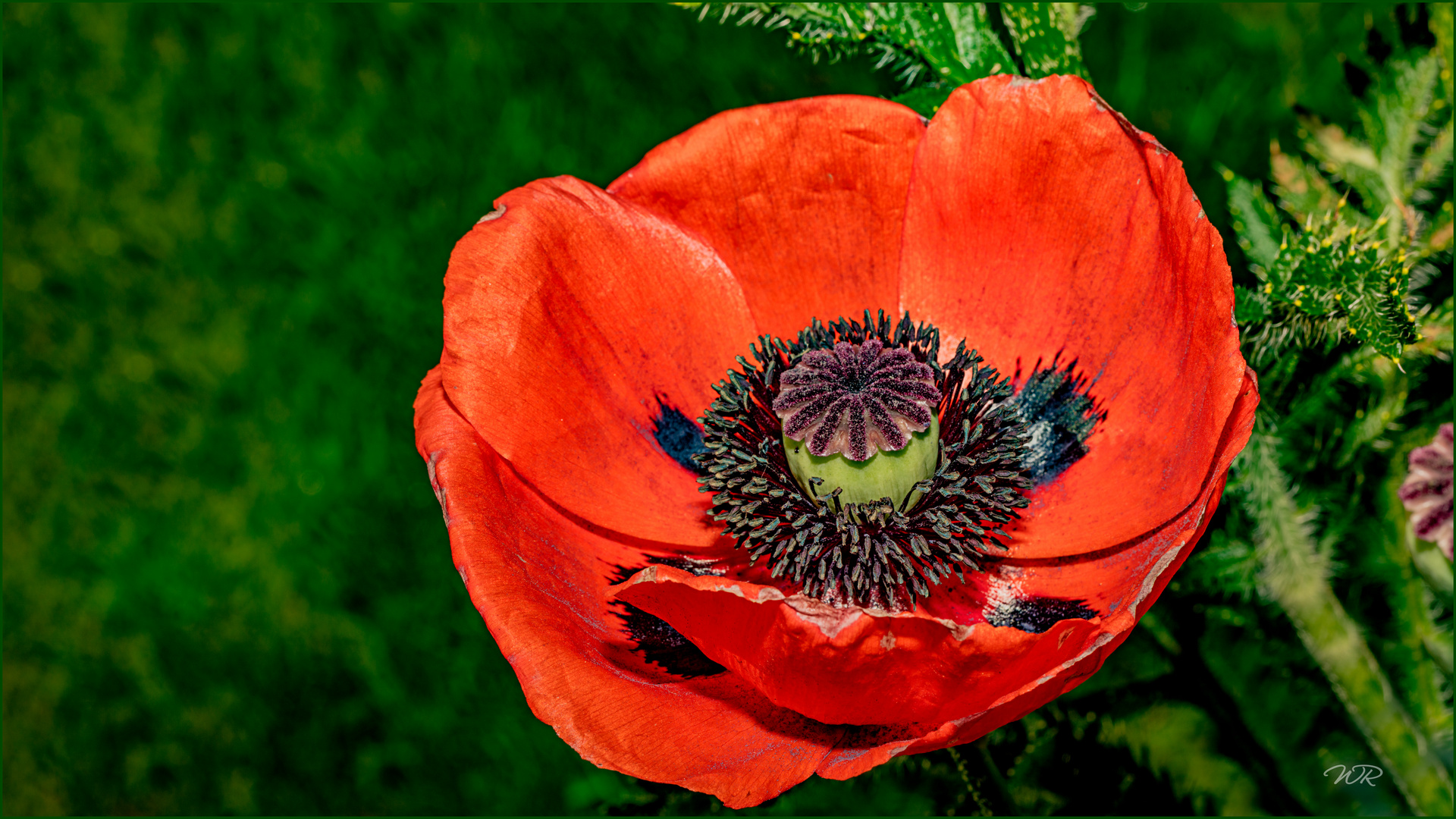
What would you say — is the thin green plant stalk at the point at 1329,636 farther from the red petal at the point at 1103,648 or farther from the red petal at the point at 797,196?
the red petal at the point at 797,196

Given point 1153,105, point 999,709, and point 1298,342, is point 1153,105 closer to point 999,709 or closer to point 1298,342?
point 1298,342

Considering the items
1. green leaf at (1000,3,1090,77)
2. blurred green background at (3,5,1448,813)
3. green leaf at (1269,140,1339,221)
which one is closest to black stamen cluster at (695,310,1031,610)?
green leaf at (1000,3,1090,77)

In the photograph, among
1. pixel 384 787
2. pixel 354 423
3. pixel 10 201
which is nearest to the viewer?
pixel 384 787

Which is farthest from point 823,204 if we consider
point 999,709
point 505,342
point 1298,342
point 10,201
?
point 10,201

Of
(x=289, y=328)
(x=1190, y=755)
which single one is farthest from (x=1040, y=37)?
(x=289, y=328)

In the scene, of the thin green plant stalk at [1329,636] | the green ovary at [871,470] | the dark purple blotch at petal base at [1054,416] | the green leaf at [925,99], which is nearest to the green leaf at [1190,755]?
the thin green plant stalk at [1329,636]

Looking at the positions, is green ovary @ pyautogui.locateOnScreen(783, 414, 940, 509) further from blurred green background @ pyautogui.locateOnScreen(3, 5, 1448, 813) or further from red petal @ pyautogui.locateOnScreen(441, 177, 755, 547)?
blurred green background @ pyautogui.locateOnScreen(3, 5, 1448, 813)

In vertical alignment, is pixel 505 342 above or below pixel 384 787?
above
